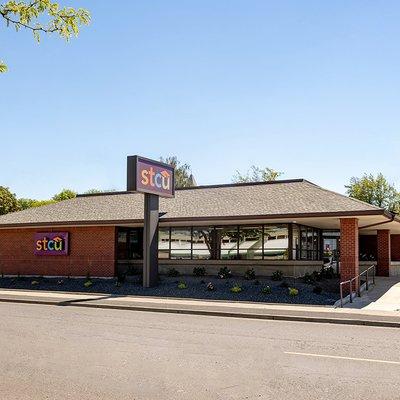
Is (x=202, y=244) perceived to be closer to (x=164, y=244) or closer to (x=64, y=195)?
(x=164, y=244)

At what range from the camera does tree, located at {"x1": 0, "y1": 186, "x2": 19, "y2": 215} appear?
210ft

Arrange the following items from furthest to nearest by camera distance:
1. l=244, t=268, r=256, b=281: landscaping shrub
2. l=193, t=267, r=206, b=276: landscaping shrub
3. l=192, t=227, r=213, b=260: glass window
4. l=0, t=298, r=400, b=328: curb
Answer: l=192, t=227, r=213, b=260: glass window → l=193, t=267, r=206, b=276: landscaping shrub → l=244, t=268, r=256, b=281: landscaping shrub → l=0, t=298, r=400, b=328: curb

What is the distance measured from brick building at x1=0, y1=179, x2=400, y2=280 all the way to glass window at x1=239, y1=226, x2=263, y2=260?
0.16 feet

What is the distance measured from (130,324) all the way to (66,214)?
16.5 metres

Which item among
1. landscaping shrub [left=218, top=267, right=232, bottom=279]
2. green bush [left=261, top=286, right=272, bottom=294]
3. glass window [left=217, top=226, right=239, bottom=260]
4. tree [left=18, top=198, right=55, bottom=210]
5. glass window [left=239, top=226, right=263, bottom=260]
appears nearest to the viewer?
green bush [left=261, top=286, right=272, bottom=294]

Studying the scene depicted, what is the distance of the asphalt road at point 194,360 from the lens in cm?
688

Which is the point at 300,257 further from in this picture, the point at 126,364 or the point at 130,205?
the point at 126,364

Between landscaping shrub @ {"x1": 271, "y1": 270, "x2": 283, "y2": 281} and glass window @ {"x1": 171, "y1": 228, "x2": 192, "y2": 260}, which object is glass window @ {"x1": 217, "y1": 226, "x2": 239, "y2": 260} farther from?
landscaping shrub @ {"x1": 271, "y1": 270, "x2": 283, "y2": 281}

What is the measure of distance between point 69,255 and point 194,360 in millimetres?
20566

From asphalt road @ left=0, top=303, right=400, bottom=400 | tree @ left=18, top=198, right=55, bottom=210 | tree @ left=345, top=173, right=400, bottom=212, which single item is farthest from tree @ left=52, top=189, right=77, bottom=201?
asphalt road @ left=0, top=303, right=400, bottom=400

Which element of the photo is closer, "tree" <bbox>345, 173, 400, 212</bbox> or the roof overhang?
the roof overhang

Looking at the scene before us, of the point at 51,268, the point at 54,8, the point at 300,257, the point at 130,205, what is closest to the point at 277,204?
the point at 300,257

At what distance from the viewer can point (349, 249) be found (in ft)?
67.3

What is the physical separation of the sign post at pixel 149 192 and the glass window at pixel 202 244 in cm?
368
